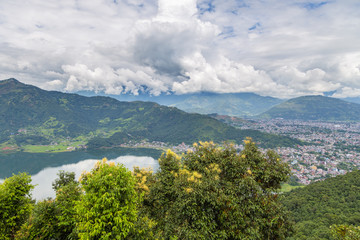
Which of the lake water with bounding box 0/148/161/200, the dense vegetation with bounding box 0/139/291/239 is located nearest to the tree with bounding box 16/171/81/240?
the dense vegetation with bounding box 0/139/291/239

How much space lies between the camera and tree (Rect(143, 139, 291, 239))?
10531 millimetres

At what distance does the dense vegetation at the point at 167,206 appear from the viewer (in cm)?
872

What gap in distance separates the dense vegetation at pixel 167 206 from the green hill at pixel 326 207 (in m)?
22.8

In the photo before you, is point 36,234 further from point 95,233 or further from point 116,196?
point 116,196

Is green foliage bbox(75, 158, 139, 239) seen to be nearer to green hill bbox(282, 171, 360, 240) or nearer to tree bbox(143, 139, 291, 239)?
tree bbox(143, 139, 291, 239)

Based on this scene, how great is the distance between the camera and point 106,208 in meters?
8.61

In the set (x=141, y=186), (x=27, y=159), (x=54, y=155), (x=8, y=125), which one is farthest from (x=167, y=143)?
(x=8, y=125)

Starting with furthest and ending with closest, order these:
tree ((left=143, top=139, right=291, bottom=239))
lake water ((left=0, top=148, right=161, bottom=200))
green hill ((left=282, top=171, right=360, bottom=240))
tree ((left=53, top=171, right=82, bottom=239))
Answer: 1. lake water ((left=0, top=148, right=161, bottom=200))
2. green hill ((left=282, top=171, right=360, bottom=240))
3. tree ((left=53, top=171, right=82, bottom=239))
4. tree ((left=143, top=139, right=291, bottom=239))

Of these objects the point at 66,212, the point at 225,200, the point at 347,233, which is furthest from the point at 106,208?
the point at 347,233

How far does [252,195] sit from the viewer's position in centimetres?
1177

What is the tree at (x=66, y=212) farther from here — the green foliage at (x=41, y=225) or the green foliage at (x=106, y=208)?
the green foliage at (x=106, y=208)

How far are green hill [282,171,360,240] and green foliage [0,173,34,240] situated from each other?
115 feet

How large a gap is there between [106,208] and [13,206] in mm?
8533

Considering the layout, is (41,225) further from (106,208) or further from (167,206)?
(167,206)
